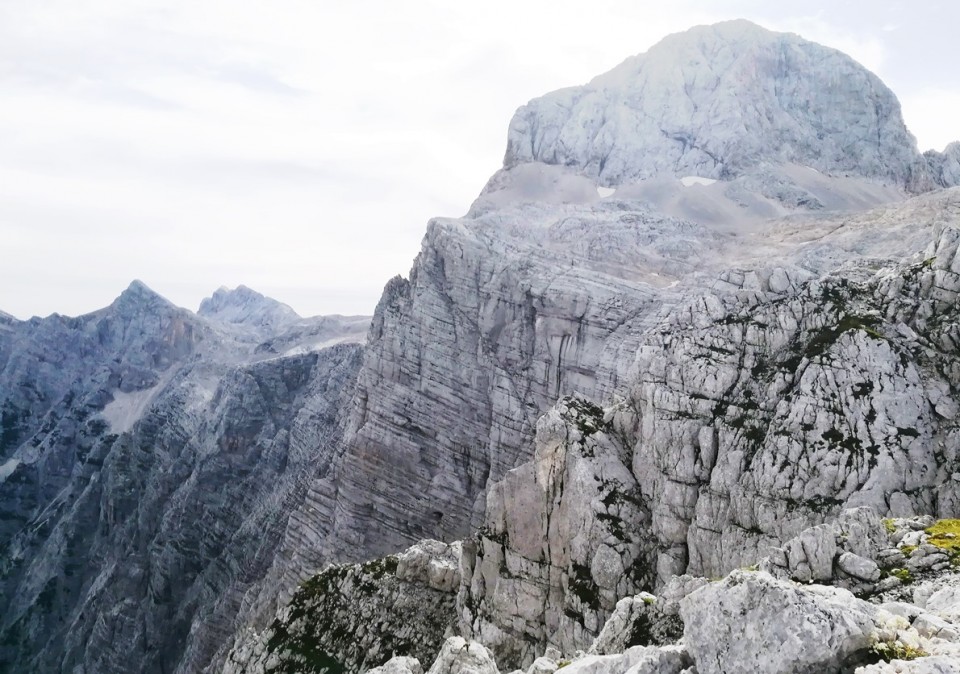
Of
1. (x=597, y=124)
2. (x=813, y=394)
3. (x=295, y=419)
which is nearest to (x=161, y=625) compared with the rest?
(x=295, y=419)

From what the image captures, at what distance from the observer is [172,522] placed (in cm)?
13125

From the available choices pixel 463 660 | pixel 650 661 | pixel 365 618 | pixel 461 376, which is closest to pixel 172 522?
pixel 461 376

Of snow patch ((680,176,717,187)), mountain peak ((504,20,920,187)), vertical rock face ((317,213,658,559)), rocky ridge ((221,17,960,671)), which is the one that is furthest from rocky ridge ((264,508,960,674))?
mountain peak ((504,20,920,187))

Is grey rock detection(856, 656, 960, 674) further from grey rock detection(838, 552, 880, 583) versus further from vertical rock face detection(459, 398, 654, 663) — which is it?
vertical rock face detection(459, 398, 654, 663)

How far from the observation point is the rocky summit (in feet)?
79.6

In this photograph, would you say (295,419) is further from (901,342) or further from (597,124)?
(901,342)

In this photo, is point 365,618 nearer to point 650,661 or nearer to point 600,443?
point 600,443

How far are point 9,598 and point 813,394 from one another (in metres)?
171

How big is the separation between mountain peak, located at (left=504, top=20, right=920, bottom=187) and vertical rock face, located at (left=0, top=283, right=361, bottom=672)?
66.9 metres

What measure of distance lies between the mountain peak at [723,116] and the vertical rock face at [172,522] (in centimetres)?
6693

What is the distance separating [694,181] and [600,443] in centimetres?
12081

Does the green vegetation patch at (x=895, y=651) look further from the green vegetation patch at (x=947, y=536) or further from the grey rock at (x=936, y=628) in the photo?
the green vegetation patch at (x=947, y=536)

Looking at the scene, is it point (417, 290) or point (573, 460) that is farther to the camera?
point (417, 290)

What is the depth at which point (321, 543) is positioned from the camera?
9862 centimetres
